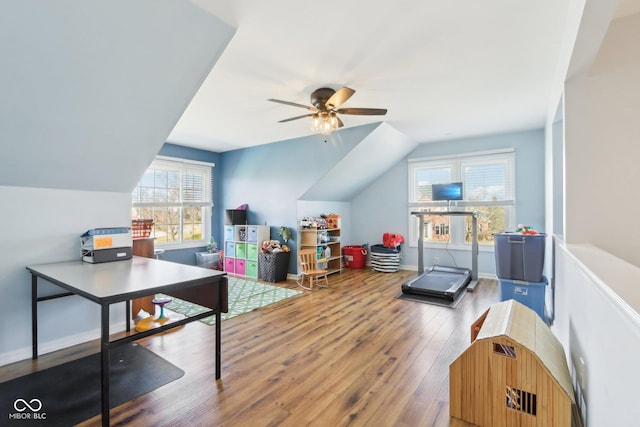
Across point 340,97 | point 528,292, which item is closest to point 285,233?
point 340,97

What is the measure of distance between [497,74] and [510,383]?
9.15ft

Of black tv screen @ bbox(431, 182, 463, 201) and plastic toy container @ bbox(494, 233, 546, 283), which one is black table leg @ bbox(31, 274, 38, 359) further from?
black tv screen @ bbox(431, 182, 463, 201)

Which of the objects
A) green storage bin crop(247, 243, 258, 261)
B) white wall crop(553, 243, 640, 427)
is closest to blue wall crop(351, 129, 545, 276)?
green storage bin crop(247, 243, 258, 261)

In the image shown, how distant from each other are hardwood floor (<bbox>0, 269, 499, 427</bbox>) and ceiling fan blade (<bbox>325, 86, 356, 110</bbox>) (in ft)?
7.83

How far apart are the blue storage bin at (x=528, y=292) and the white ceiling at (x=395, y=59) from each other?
200 cm

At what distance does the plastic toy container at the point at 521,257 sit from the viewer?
3.28 meters

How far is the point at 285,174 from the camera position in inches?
218

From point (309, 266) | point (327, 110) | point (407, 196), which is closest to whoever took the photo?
point (327, 110)

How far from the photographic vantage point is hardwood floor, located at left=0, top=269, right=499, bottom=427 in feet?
5.97

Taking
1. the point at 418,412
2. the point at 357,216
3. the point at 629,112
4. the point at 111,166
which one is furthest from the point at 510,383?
the point at 357,216

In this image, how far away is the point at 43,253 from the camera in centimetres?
263

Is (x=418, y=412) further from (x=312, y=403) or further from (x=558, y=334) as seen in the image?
(x=558, y=334)

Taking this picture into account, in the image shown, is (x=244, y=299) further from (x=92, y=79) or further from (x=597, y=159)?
(x=597, y=159)

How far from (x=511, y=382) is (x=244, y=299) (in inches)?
131
